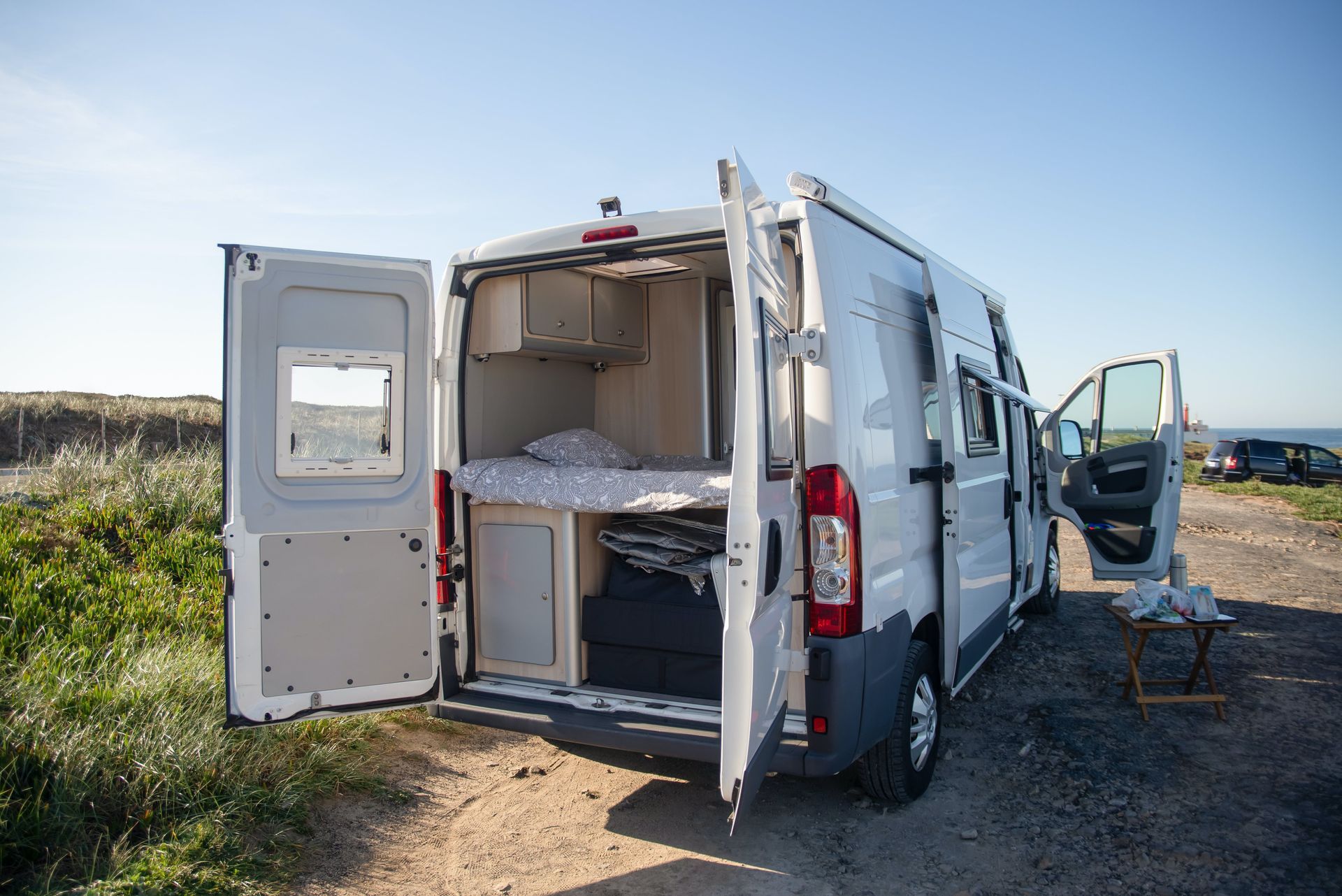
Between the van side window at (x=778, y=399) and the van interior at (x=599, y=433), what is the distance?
0.32m

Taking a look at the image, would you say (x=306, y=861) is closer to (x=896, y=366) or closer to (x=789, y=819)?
(x=789, y=819)

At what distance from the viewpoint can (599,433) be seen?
5629 millimetres

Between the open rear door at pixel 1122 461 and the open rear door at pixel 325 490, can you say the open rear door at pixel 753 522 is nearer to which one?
the open rear door at pixel 325 490

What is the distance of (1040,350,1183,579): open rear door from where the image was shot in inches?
229

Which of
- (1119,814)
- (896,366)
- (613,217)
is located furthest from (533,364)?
(1119,814)

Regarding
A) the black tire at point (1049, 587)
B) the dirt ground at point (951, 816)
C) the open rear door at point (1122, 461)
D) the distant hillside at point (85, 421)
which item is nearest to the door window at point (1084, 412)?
the open rear door at point (1122, 461)

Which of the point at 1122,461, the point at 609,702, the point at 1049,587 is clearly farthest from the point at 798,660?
the point at 1049,587

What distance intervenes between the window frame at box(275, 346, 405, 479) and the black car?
2048 centimetres

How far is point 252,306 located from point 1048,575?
6.23m

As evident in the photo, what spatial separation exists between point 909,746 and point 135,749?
3.05 metres

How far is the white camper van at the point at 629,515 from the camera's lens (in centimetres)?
294

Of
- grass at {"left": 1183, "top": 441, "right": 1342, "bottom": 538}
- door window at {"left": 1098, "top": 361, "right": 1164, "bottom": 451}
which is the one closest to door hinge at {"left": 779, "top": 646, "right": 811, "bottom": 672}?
door window at {"left": 1098, "top": 361, "right": 1164, "bottom": 451}

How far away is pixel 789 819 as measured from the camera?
355 centimetres

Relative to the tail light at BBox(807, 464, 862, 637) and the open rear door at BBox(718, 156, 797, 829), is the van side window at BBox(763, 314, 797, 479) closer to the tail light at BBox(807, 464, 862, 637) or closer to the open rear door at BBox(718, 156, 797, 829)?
the open rear door at BBox(718, 156, 797, 829)
